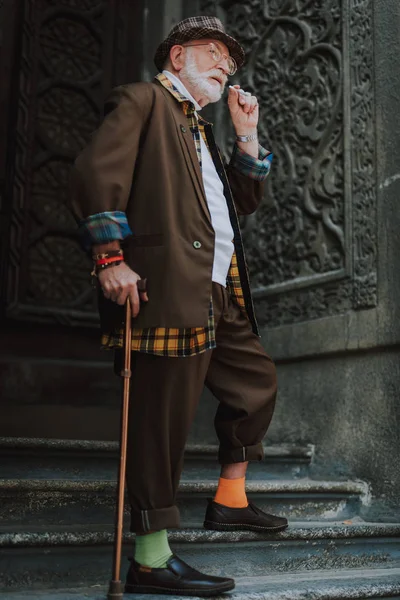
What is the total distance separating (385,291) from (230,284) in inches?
51.7

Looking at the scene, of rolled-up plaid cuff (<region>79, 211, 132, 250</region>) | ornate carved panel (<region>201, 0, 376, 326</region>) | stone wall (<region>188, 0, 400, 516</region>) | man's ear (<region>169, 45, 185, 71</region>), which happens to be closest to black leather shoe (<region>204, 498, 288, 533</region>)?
stone wall (<region>188, 0, 400, 516</region>)

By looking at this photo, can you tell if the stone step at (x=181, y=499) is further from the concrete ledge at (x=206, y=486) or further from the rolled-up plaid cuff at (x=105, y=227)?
the rolled-up plaid cuff at (x=105, y=227)

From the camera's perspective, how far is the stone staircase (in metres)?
2.51

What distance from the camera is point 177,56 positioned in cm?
276

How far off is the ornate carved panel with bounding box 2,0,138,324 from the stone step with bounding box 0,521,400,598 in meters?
2.30

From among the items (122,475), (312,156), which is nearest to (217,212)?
(122,475)

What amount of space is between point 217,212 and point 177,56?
1.88ft

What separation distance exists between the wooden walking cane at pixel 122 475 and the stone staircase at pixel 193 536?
248mm

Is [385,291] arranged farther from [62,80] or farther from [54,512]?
[62,80]

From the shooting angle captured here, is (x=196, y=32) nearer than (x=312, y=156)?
Yes

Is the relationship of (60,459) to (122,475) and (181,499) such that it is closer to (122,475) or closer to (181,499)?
(181,499)

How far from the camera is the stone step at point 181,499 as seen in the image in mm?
2830

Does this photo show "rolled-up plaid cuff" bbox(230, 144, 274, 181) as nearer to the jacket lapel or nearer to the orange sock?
the jacket lapel

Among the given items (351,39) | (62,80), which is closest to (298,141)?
(351,39)
